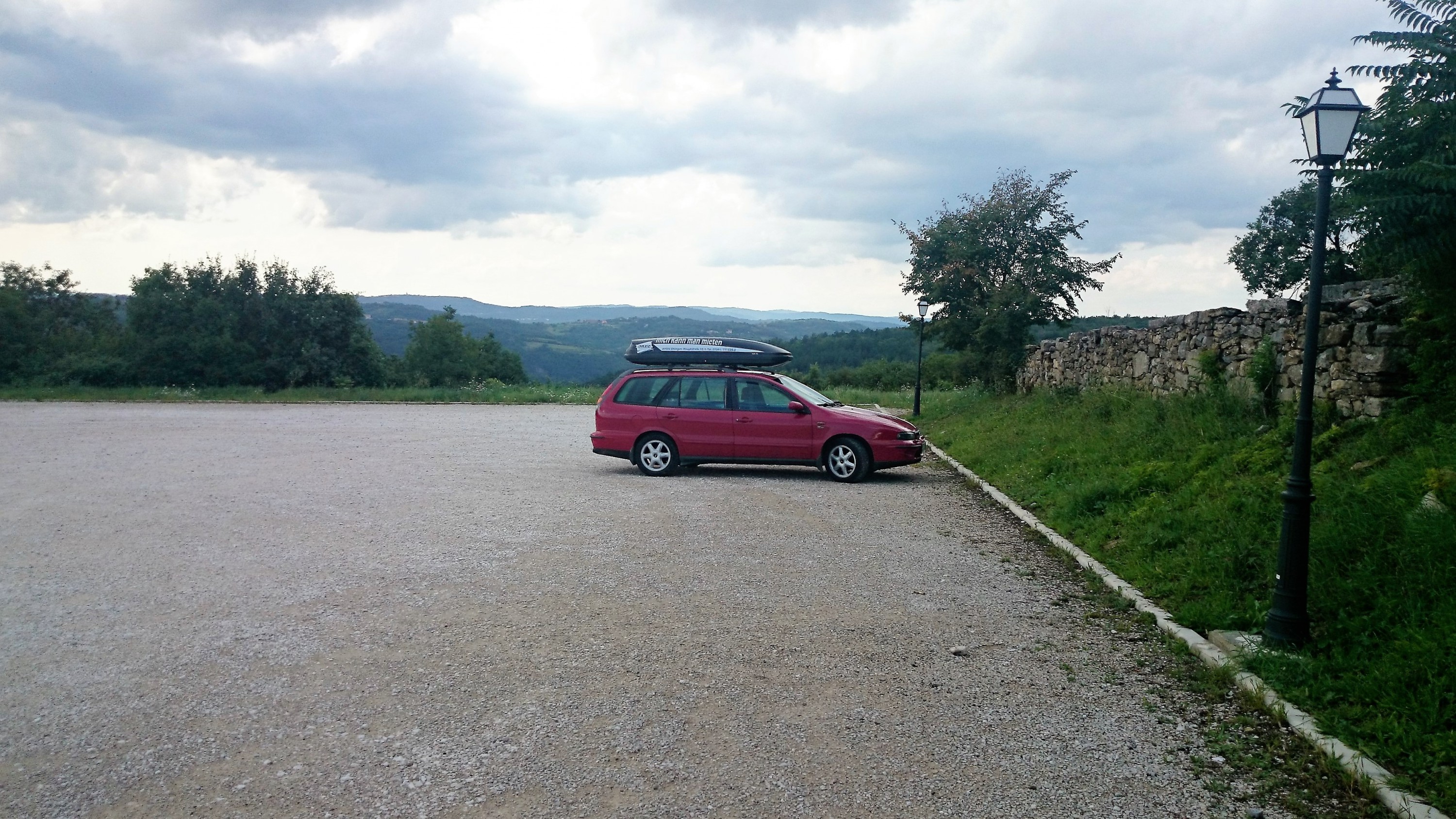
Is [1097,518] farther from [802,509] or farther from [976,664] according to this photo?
[976,664]

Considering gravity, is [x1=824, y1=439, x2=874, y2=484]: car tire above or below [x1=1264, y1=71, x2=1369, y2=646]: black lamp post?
below

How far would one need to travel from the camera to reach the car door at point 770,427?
14.1 m

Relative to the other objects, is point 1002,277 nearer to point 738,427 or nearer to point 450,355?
point 738,427

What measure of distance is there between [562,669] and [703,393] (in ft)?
30.9

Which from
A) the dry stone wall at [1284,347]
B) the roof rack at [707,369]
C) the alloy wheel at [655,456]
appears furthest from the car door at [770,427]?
the dry stone wall at [1284,347]

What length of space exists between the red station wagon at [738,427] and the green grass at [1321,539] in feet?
6.86

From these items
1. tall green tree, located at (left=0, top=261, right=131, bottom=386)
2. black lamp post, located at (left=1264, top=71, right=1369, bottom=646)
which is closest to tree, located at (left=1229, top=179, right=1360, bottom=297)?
black lamp post, located at (left=1264, top=71, right=1369, bottom=646)

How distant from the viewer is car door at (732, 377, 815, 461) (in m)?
14.1

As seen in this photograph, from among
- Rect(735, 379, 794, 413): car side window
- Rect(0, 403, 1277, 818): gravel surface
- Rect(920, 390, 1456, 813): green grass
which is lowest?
Rect(0, 403, 1277, 818): gravel surface

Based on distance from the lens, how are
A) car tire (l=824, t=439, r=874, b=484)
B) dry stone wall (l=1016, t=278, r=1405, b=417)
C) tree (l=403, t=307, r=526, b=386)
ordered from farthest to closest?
tree (l=403, t=307, r=526, b=386) → car tire (l=824, t=439, r=874, b=484) → dry stone wall (l=1016, t=278, r=1405, b=417)

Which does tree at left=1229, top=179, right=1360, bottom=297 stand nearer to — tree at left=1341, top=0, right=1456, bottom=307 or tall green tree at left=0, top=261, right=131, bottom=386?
tree at left=1341, top=0, right=1456, bottom=307

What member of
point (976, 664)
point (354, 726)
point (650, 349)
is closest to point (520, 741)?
point (354, 726)

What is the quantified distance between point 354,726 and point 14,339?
58.5 m

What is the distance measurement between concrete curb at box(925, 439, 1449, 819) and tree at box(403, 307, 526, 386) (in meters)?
75.7
